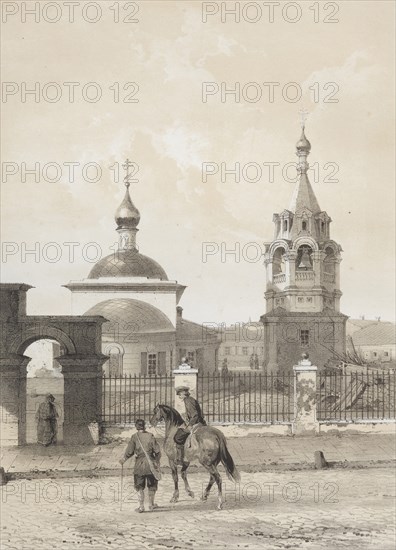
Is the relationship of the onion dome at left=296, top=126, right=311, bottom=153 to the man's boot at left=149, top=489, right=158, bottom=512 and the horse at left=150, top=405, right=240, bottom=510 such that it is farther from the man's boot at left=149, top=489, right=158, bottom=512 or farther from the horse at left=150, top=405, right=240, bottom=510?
the man's boot at left=149, top=489, right=158, bottom=512

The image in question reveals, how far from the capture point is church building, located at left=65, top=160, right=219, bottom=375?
95.9 ft

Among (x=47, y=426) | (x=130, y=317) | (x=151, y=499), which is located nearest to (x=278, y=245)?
(x=130, y=317)

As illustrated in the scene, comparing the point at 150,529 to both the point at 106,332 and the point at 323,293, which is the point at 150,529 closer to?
the point at 106,332

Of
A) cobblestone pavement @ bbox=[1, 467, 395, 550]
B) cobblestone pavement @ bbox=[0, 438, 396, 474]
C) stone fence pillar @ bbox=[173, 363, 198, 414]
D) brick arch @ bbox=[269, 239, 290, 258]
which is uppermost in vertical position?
brick arch @ bbox=[269, 239, 290, 258]

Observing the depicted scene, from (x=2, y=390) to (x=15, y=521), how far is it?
567 centimetres

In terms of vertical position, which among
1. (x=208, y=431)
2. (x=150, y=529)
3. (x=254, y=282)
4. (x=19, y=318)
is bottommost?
(x=150, y=529)

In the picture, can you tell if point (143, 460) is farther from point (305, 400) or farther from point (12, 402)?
point (305, 400)

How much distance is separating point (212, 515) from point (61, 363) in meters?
6.57

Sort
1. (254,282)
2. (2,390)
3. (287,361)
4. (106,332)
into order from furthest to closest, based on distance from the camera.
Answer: (287,361), (254,282), (106,332), (2,390)

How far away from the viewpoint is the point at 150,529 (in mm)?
8922

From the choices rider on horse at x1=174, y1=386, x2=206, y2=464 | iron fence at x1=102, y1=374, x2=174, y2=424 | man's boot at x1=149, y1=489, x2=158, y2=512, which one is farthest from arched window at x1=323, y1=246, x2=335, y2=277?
man's boot at x1=149, y1=489, x2=158, y2=512

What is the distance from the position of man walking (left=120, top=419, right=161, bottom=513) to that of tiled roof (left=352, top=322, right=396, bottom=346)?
124ft

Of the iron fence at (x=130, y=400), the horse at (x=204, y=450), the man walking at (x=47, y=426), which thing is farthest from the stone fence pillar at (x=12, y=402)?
the horse at (x=204, y=450)

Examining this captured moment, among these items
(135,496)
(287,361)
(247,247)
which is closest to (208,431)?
(135,496)
